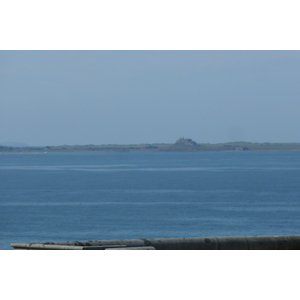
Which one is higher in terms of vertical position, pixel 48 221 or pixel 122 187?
pixel 122 187

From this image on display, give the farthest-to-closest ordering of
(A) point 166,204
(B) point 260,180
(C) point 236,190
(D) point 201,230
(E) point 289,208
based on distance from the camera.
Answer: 1. (B) point 260,180
2. (C) point 236,190
3. (A) point 166,204
4. (E) point 289,208
5. (D) point 201,230

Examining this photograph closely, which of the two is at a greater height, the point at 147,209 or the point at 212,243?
the point at 147,209

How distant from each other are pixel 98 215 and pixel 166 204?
856 centimetres

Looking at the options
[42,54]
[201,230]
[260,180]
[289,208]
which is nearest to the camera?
[201,230]

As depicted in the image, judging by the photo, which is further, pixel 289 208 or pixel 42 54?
pixel 42 54

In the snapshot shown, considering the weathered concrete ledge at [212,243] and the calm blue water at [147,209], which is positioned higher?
the calm blue water at [147,209]

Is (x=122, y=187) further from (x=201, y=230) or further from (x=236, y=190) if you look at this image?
(x=201, y=230)

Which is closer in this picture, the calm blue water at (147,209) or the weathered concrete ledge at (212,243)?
the weathered concrete ledge at (212,243)

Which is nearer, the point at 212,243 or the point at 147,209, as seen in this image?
the point at 212,243

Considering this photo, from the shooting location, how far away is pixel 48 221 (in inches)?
1903

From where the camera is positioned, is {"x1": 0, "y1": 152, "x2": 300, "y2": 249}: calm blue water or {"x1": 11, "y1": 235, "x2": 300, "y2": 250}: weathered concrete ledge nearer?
{"x1": 11, "y1": 235, "x2": 300, "y2": 250}: weathered concrete ledge

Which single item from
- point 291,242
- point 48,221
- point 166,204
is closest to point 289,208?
point 166,204

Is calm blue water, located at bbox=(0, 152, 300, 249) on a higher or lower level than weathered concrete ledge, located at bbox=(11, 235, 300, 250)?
higher

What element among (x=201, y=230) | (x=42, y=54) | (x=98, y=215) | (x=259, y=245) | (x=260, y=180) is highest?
(x=42, y=54)
